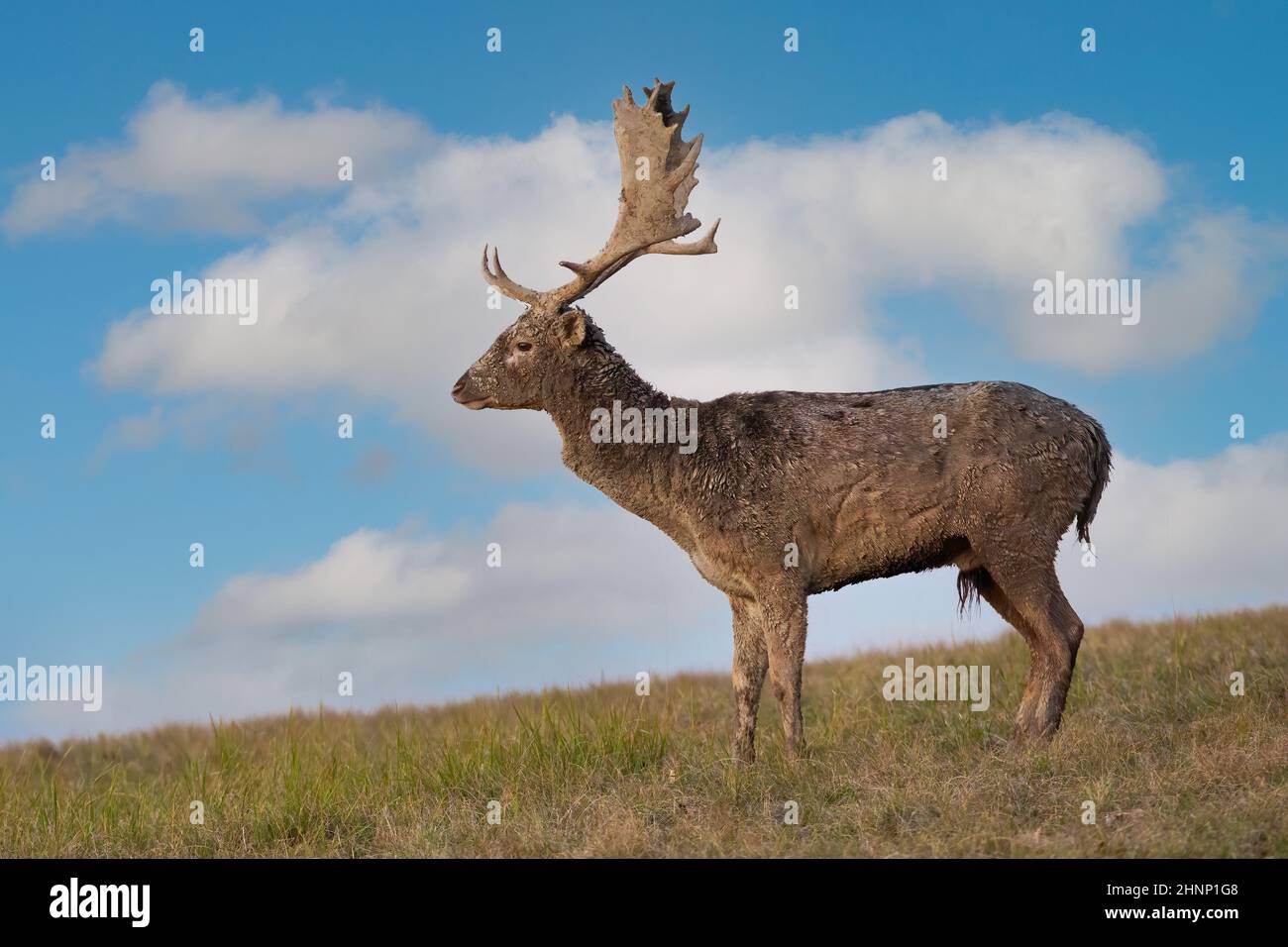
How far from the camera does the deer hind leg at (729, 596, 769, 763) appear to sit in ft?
32.2

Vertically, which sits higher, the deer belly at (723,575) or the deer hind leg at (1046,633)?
the deer belly at (723,575)

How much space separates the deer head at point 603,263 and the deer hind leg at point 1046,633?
3584 millimetres

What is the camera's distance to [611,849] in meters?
7.75

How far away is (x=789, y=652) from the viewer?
368 inches

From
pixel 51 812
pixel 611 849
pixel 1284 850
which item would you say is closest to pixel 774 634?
pixel 611 849

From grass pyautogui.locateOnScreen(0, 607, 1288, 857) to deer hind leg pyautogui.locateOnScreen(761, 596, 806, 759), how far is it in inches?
14.6

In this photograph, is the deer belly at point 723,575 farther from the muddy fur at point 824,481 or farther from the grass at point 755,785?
the grass at point 755,785

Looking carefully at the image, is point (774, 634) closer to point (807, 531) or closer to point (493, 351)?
point (807, 531)

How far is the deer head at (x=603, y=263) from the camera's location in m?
9.88


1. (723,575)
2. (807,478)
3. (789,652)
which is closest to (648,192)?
(807,478)

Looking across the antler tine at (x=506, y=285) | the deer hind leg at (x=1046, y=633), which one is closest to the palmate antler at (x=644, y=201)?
the antler tine at (x=506, y=285)

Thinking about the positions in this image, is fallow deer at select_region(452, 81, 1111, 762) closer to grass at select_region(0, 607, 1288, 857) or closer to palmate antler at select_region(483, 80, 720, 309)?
palmate antler at select_region(483, 80, 720, 309)

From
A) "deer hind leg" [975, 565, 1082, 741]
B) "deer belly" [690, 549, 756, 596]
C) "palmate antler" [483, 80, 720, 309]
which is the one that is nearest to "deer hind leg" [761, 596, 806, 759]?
"deer belly" [690, 549, 756, 596]
